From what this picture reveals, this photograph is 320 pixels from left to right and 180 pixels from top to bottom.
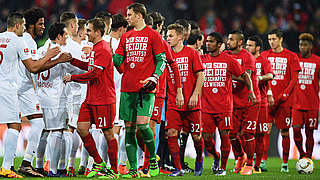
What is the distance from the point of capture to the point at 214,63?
30.9ft

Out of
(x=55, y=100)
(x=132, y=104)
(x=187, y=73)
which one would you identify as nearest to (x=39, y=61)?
(x=55, y=100)

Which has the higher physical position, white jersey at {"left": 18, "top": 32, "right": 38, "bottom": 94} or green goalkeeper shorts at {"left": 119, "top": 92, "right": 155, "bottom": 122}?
white jersey at {"left": 18, "top": 32, "right": 38, "bottom": 94}

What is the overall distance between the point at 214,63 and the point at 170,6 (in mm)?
10343

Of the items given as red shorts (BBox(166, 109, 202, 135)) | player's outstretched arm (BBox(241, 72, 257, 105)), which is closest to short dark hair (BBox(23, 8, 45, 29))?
red shorts (BBox(166, 109, 202, 135))

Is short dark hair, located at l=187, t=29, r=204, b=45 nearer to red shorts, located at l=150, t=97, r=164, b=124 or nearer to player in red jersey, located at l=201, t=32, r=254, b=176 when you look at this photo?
player in red jersey, located at l=201, t=32, r=254, b=176

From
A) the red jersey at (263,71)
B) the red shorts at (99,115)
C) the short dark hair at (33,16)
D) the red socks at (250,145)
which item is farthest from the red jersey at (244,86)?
the short dark hair at (33,16)

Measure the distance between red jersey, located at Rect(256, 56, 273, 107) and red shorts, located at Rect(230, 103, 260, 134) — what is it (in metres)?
0.53

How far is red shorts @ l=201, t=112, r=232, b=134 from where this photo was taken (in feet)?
30.4

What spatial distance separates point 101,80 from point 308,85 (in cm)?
538

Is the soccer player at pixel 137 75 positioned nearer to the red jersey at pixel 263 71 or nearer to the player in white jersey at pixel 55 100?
the player in white jersey at pixel 55 100

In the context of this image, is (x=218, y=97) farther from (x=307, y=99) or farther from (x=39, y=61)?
(x=39, y=61)

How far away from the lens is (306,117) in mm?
11383

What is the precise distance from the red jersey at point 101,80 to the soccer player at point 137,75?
0.21m

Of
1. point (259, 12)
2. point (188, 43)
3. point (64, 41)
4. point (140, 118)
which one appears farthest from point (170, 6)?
point (140, 118)
